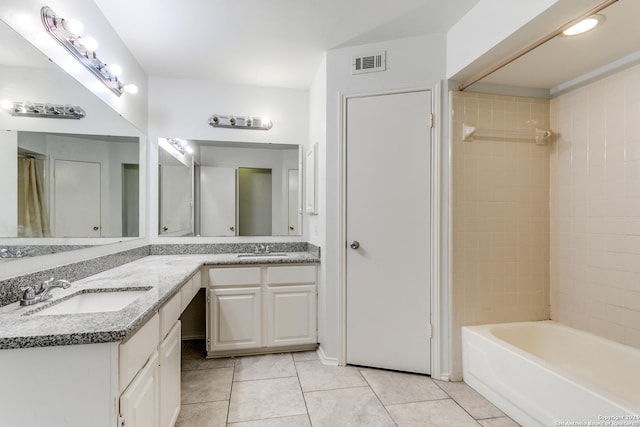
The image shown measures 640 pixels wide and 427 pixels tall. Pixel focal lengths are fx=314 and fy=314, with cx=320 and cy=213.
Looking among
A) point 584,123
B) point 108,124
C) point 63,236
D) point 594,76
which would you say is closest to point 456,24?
point 594,76

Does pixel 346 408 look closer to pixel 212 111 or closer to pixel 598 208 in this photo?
pixel 598 208

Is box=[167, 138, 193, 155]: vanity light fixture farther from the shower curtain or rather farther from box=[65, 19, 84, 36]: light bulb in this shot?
the shower curtain

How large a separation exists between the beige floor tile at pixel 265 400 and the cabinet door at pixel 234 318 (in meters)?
0.40

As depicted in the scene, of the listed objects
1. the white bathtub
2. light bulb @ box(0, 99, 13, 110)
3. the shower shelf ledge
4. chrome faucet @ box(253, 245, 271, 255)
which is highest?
the shower shelf ledge

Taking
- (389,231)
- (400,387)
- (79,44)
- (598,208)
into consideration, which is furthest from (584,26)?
(79,44)

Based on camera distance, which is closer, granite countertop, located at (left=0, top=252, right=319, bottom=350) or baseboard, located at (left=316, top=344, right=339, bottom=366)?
granite countertop, located at (left=0, top=252, right=319, bottom=350)

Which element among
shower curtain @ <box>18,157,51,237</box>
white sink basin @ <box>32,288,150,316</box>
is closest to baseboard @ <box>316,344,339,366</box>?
white sink basin @ <box>32,288,150,316</box>

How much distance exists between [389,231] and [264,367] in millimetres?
1376

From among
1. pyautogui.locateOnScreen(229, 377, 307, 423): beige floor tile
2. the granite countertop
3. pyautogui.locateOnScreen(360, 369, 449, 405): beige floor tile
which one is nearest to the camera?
the granite countertop

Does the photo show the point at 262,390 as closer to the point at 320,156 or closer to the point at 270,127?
the point at 320,156

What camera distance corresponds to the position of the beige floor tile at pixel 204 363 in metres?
2.35

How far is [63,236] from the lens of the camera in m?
1.63

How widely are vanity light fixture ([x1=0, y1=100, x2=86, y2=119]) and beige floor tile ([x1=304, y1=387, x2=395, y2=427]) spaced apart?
2.03m

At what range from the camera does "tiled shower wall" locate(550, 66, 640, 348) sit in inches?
74.0
